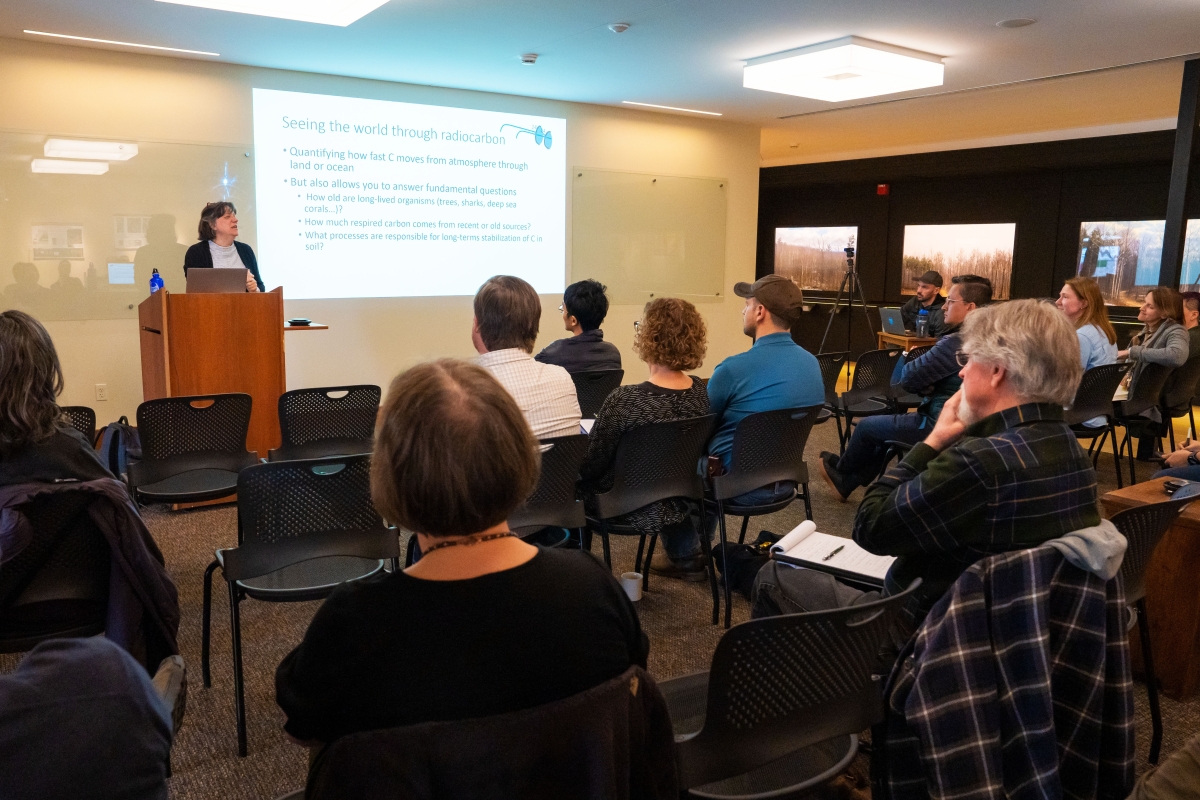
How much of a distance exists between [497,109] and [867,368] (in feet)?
13.1

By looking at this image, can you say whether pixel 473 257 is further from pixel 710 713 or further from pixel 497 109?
pixel 710 713

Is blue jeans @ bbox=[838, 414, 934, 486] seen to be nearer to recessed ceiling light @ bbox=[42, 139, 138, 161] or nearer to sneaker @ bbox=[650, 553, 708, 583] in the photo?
sneaker @ bbox=[650, 553, 708, 583]

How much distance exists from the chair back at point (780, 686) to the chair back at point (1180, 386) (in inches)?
195

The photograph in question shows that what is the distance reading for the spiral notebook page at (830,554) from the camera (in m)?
2.22

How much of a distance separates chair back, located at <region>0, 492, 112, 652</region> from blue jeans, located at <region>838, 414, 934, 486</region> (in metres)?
3.47

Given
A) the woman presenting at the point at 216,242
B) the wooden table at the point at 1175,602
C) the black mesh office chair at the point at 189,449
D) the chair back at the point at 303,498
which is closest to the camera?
the chair back at the point at 303,498

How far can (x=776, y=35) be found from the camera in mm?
5488

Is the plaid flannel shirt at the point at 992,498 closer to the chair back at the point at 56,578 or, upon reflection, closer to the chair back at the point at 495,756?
the chair back at the point at 495,756

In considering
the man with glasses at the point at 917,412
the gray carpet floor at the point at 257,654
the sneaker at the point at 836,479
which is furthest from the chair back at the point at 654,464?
the sneaker at the point at 836,479

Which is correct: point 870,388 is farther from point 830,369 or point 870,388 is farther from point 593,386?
point 593,386

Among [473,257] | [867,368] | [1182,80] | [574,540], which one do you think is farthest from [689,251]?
[574,540]

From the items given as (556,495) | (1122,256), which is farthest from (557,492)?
(1122,256)

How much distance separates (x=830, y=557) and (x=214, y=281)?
3.72m

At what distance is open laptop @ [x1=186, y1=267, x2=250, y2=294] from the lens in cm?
459
